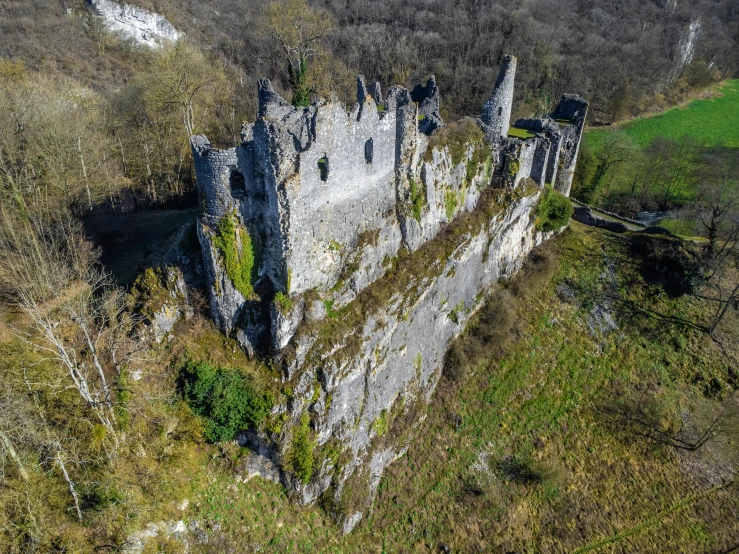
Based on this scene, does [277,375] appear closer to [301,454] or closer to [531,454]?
[301,454]

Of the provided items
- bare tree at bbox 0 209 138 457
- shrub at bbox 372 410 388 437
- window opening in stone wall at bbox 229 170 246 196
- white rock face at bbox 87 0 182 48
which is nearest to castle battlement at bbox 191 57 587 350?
window opening in stone wall at bbox 229 170 246 196

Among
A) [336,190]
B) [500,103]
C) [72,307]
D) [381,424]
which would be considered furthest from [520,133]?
[72,307]

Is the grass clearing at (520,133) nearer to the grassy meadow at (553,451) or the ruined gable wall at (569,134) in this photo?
the ruined gable wall at (569,134)

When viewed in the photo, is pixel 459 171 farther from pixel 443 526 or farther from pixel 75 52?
pixel 75 52

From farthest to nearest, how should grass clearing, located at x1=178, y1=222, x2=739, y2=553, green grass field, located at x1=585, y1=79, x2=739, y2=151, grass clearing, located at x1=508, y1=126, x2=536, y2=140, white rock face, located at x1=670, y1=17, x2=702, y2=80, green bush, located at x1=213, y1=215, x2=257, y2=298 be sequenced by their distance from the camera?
1. white rock face, located at x1=670, y1=17, x2=702, y2=80
2. green grass field, located at x1=585, y1=79, x2=739, y2=151
3. grass clearing, located at x1=508, y1=126, x2=536, y2=140
4. grass clearing, located at x1=178, y1=222, x2=739, y2=553
5. green bush, located at x1=213, y1=215, x2=257, y2=298

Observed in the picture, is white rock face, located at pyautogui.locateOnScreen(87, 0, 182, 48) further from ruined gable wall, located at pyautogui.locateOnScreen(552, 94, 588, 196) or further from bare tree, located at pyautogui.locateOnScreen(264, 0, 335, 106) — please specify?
ruined gable wall, located at pyautogui.locateOnScreen(552, 94, 588, 196)
